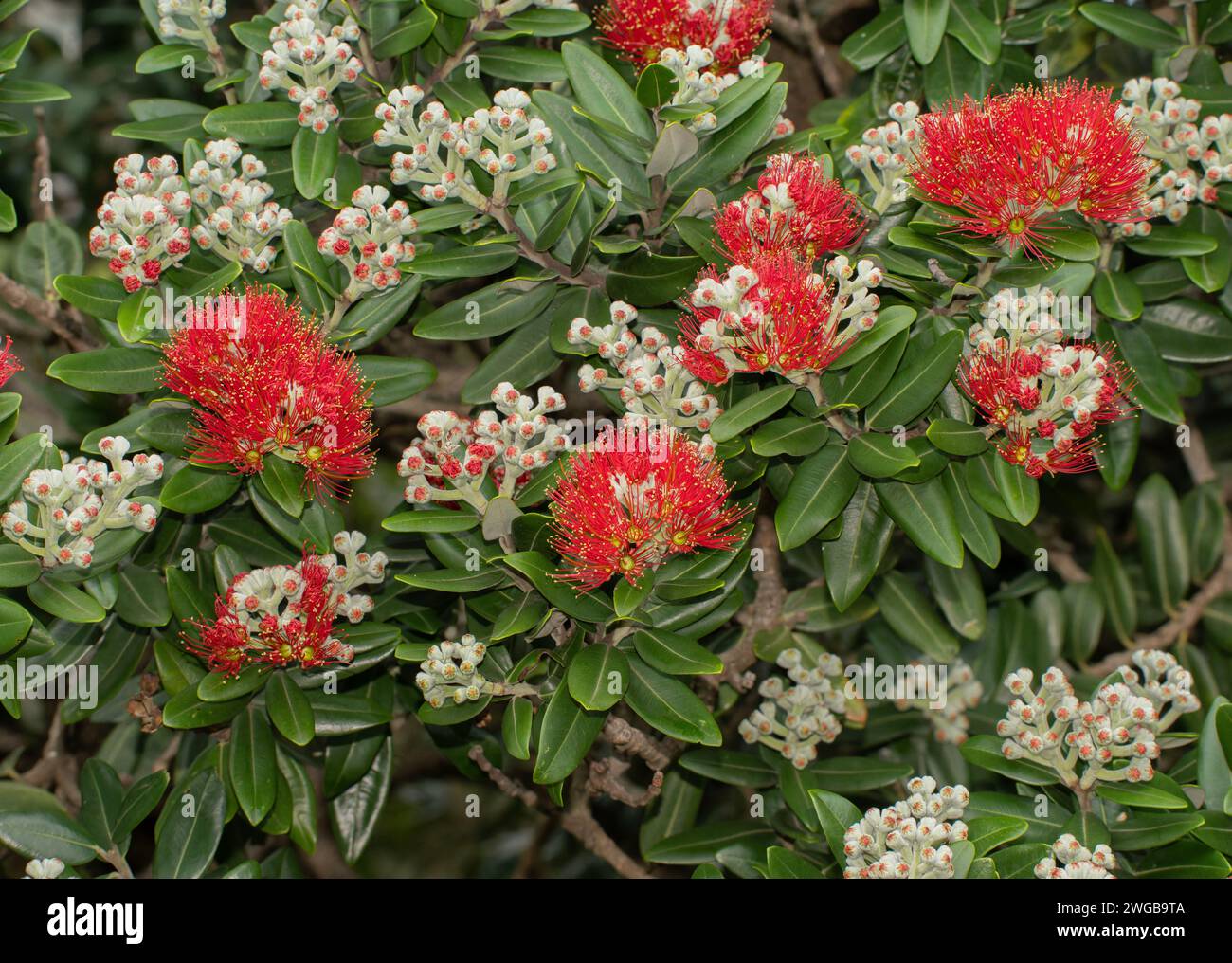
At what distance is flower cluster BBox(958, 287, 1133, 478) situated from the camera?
2.05 metres

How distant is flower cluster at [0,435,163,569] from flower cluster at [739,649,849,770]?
4.14 ft

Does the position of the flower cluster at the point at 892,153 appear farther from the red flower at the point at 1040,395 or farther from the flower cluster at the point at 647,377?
the flower cluster at the point at 647,377

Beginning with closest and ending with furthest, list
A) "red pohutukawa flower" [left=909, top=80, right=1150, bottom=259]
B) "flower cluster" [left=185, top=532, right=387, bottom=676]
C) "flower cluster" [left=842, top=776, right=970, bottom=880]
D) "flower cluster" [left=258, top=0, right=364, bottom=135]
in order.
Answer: "flower cluster" [left=842, top=776, right=970, bottom=880]
"red pohutukawa flower" [left=909, top=80, right=1150, bottom=259]
"flower cluster" [left=185, top=532, right=387, bottom=676]
"flower cluster" [left=258, top=0, right=364, bottom=135]

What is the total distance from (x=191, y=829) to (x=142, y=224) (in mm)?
1084

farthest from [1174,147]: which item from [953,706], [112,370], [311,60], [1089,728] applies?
[112,370]

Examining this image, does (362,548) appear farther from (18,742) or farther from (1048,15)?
(1048,15)

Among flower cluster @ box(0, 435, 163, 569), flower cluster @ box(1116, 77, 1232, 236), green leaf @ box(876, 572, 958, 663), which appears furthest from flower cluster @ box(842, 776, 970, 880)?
flower cluster @ box(0, 435, 163, 569)

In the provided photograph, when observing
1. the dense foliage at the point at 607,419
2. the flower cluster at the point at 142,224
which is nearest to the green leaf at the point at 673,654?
the dense foliage at the point at 607,419

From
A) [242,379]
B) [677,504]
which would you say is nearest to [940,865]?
[677,504]

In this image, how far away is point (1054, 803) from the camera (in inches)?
91.4

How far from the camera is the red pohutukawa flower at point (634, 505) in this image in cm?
198

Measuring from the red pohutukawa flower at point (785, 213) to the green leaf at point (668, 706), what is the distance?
0.71 m

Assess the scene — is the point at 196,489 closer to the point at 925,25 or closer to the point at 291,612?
the point at 291,612

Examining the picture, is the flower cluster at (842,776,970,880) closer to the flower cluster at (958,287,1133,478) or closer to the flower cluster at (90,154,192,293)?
the flower cluster at (958,287,1133,478)
